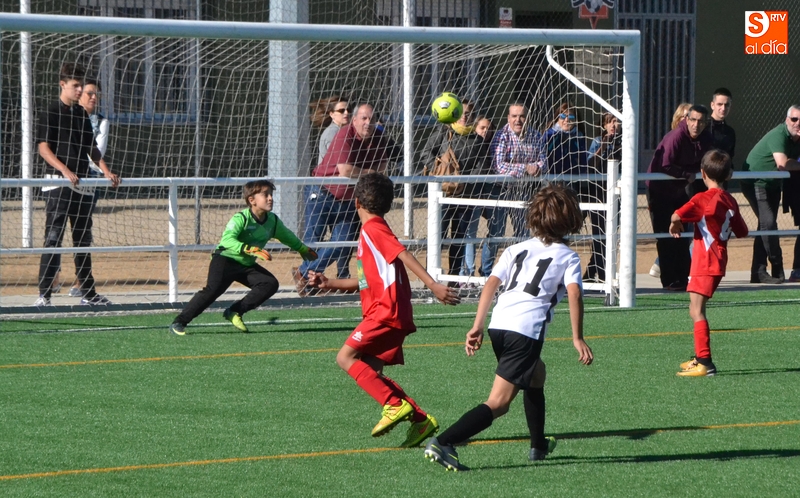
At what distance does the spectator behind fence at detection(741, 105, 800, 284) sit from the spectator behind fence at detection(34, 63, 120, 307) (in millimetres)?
6892

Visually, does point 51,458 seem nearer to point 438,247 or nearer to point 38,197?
point 438,247

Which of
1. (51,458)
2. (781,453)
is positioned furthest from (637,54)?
(51,458)

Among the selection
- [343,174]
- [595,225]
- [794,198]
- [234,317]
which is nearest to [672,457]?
[234,317]

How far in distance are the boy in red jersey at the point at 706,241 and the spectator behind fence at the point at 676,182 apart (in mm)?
4465

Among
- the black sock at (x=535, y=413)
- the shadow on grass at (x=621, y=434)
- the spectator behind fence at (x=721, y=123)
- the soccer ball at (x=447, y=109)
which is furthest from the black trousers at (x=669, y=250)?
the black sock at (x=535, y=413)

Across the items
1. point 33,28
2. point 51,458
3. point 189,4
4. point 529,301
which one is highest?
point 189,4

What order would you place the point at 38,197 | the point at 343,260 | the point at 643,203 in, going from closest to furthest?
the point at 343,260, the point at 38,197, the point at 643,203

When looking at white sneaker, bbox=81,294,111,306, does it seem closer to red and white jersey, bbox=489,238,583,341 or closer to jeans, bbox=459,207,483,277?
jeans, bbox=459,207,483,277

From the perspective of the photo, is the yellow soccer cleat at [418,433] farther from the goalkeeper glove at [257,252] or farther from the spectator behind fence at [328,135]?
the spectator behind fence at [328,135]

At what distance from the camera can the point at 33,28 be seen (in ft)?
31.2

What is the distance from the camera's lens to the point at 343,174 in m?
11.8

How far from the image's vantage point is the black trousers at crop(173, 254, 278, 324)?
959 centimetres

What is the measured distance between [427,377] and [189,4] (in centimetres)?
1205

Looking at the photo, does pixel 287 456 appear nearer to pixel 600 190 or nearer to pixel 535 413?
pixel 535 413
